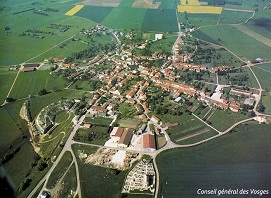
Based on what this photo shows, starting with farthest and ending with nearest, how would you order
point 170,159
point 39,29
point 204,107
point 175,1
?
point 175,1 < point 39,29 < point 204,107 < point 170,159

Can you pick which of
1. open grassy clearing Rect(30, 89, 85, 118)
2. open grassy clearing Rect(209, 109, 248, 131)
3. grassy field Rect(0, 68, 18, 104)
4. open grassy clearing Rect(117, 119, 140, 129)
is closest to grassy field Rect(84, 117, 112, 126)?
open grassy clearing Rect(117, 119, 140, 129)

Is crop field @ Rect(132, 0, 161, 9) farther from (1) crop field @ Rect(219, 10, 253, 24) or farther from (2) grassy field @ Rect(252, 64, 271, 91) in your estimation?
(2) grassy field @ Rect(252, 64, 271, 91)

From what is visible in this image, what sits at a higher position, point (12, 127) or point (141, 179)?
point (12, 127)

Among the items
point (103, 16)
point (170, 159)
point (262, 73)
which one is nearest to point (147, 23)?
point (103, 16)

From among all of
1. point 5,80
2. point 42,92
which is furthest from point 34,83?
point 5,80

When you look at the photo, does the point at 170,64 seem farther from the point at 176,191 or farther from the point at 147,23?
the point at 176,191

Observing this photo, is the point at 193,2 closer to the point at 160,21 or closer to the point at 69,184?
the point at 160,21
